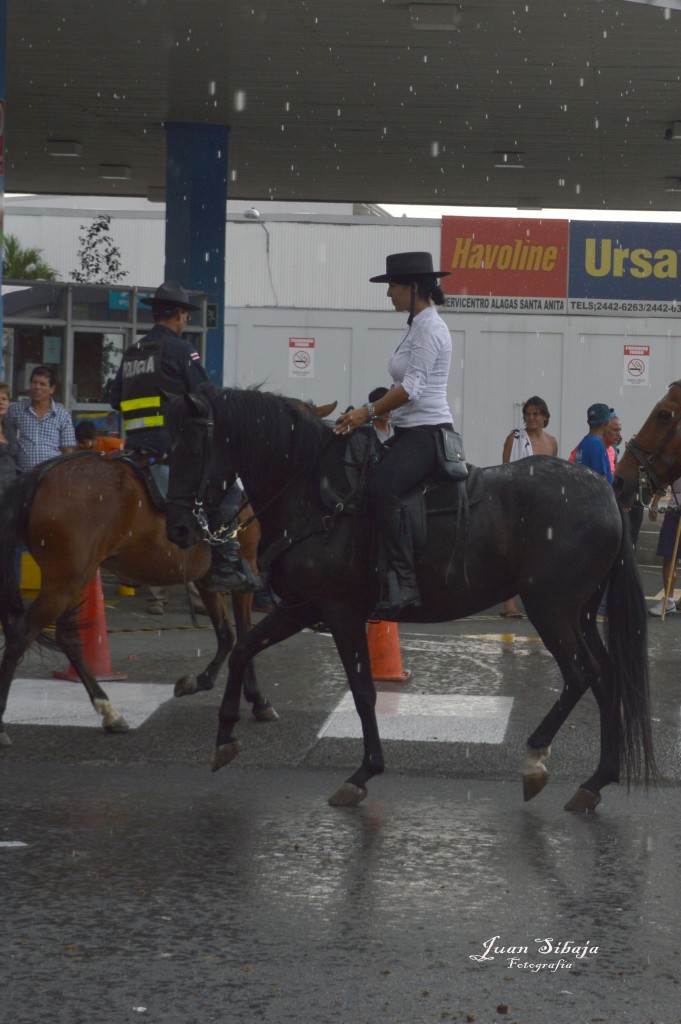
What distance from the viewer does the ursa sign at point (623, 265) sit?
101 feet

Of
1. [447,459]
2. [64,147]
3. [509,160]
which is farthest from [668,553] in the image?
[64,147]

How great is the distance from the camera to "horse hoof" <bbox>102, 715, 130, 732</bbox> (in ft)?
27.5

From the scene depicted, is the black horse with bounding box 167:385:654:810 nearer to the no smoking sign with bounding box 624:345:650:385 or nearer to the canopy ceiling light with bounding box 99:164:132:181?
the canopy ceiling light with bounding box 99:164:132:181

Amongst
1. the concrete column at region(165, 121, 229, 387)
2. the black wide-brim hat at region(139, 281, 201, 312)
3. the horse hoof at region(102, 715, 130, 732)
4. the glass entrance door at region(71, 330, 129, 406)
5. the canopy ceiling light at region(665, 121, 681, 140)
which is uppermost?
the canopy ceiling light at region(665, 121, 681, 140)

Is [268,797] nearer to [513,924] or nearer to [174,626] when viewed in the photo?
[513,924]

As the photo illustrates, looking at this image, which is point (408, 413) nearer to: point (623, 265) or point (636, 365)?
point (636, 365)

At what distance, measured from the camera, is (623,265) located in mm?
31062

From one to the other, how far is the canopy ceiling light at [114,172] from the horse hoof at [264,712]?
16169 millimetres

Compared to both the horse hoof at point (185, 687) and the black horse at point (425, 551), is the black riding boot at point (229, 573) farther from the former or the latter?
the black horse at point (425, 551)

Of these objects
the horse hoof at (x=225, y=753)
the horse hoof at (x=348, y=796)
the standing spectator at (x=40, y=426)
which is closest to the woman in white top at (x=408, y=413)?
the horse hoof at (x=348, y=796)

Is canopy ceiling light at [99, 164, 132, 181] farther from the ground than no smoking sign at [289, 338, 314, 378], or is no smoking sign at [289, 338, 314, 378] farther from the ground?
canopy ceiling light at [99, 164, 132, 181]

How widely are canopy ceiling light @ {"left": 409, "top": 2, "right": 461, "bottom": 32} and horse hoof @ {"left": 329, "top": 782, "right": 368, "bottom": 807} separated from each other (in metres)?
8.48

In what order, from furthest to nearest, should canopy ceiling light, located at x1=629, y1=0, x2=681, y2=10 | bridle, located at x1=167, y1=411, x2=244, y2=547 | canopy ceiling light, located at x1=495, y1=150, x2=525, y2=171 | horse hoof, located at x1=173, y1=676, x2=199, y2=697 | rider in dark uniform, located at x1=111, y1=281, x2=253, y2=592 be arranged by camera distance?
canopy ceiling light, located at x1=495, y1=150, x2=525, y2=171, canopy ceiling light, located at x1=629, y1=0, x2=681, y2=10, horse hoof, located at x1=173, y1=676, x2=199, y2=697, rider in dark uniform, located at x1=111, y1=281, x2=253, y2=592, bridle, located at x1=167, y1=411, x2=244, y2=547

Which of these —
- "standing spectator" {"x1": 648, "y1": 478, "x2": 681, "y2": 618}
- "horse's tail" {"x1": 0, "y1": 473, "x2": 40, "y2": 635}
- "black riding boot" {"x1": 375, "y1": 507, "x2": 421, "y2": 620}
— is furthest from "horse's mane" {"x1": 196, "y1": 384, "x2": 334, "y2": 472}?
"standing spectator" {"x1": 648, "y1": 478, "x2": 681, "y2": 618}
